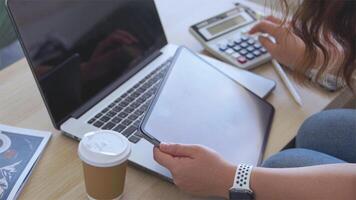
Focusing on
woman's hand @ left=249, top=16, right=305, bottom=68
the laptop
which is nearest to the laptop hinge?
the laptop

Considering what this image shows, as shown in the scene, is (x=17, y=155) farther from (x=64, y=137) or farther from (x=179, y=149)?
(x=179, y=149)

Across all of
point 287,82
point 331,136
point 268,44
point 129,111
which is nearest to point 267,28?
point 268,44

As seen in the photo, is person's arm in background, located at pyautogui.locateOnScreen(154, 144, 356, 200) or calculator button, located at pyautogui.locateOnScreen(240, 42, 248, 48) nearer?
person's arm in background, located at pyautogui.locateOnScreen(154, 144, 356, 200)

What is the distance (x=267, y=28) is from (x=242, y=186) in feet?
1.65

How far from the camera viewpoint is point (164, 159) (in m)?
0.79

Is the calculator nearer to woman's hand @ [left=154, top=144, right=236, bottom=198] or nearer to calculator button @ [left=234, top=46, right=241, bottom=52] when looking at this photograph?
calculator button @ [left=234, top=46, right=241, bottom=52]

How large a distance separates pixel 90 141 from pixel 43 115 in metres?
0.25

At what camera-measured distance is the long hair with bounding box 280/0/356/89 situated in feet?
2.22

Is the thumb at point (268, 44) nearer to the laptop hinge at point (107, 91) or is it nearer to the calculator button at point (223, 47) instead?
the calculator button at point (223, 47)

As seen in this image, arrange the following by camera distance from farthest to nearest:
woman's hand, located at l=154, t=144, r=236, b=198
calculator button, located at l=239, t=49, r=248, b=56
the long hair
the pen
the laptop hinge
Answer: calculator button, located at l=239, t=49, r=248, b=56
the pen
the laptop hinge
woman's hand, located at l=154, t=144, r=236, b=198
the long hair

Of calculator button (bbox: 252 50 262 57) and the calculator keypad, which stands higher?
the calculator keypad

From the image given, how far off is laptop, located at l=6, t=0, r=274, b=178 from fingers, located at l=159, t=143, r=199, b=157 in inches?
1.8

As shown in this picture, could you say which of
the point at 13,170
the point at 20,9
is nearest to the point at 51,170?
the point at 13,170

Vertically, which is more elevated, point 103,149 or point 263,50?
point 103,149
